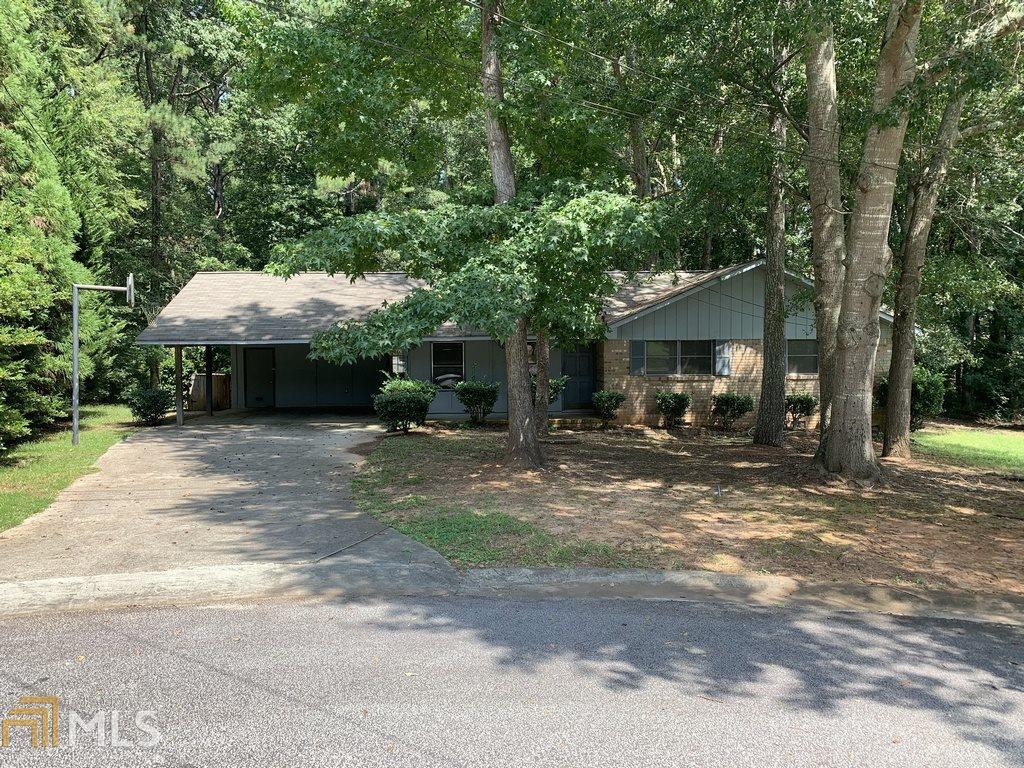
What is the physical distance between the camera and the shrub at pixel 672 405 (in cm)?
1906

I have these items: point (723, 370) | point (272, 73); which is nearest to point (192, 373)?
point (272, 73)

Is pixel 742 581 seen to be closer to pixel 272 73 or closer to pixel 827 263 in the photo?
pixel 827 263

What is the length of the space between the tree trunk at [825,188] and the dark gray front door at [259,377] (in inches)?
680

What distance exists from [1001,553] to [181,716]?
7.38 meters

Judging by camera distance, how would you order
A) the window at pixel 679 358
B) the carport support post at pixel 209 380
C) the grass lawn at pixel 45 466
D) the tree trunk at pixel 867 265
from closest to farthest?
the grass lawn at pixel 45 466, the tree trunk at pixel 867 265, the window at pixel 679 358, the carport support post at pixel 209 380

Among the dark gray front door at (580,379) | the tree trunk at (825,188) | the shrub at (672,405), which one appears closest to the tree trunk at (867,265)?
the tree trunk at (825,188)

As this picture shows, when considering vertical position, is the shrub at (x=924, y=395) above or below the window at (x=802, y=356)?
below

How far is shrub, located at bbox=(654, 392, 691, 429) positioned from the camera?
750 inches

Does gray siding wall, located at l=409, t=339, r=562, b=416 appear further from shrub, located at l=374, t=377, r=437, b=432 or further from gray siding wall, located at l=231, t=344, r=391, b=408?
gray siding wall, located at l=231, t=344, r=391, b=408

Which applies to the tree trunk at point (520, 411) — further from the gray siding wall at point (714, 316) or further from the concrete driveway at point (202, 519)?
the gray siding wall at point (714, 316)

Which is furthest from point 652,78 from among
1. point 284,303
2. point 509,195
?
point 284,303

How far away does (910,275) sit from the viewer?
13250 mm

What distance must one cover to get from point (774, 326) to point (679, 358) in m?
4.65

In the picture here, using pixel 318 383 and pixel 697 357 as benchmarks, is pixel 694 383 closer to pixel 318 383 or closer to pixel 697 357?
pixel 697 357
